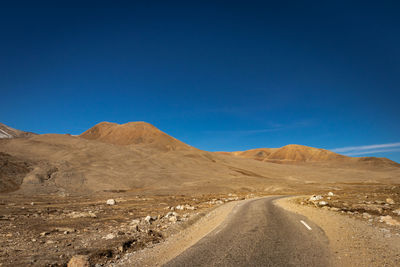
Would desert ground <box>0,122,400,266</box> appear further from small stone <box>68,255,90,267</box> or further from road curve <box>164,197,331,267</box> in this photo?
road curve <box>164,197,331,267</box>

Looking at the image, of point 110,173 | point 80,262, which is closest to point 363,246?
point 80,262

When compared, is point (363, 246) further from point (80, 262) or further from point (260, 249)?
point (80, 262)

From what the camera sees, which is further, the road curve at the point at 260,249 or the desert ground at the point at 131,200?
the desert ground at the point at 131,200

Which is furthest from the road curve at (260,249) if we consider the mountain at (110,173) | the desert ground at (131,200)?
the mountain at (110,173)

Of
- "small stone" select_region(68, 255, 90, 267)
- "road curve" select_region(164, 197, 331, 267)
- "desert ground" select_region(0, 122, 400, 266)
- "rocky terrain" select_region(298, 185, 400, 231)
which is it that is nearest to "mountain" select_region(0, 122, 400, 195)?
"desert ground" select_region(0, 122, 400, 266)

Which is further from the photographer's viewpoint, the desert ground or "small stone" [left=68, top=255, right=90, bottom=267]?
the desert ground

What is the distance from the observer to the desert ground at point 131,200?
996 centimetres

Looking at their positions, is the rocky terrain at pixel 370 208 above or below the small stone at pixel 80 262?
above

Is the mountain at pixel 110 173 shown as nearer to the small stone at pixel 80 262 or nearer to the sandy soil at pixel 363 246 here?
the sandy soil at pixel 363 246

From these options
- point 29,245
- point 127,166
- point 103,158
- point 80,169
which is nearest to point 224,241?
point 29,245

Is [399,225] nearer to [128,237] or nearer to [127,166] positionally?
[128,237]

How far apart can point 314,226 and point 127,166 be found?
309 feet

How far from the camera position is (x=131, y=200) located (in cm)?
4200

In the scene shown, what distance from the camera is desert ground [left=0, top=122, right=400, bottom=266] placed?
392 inches
